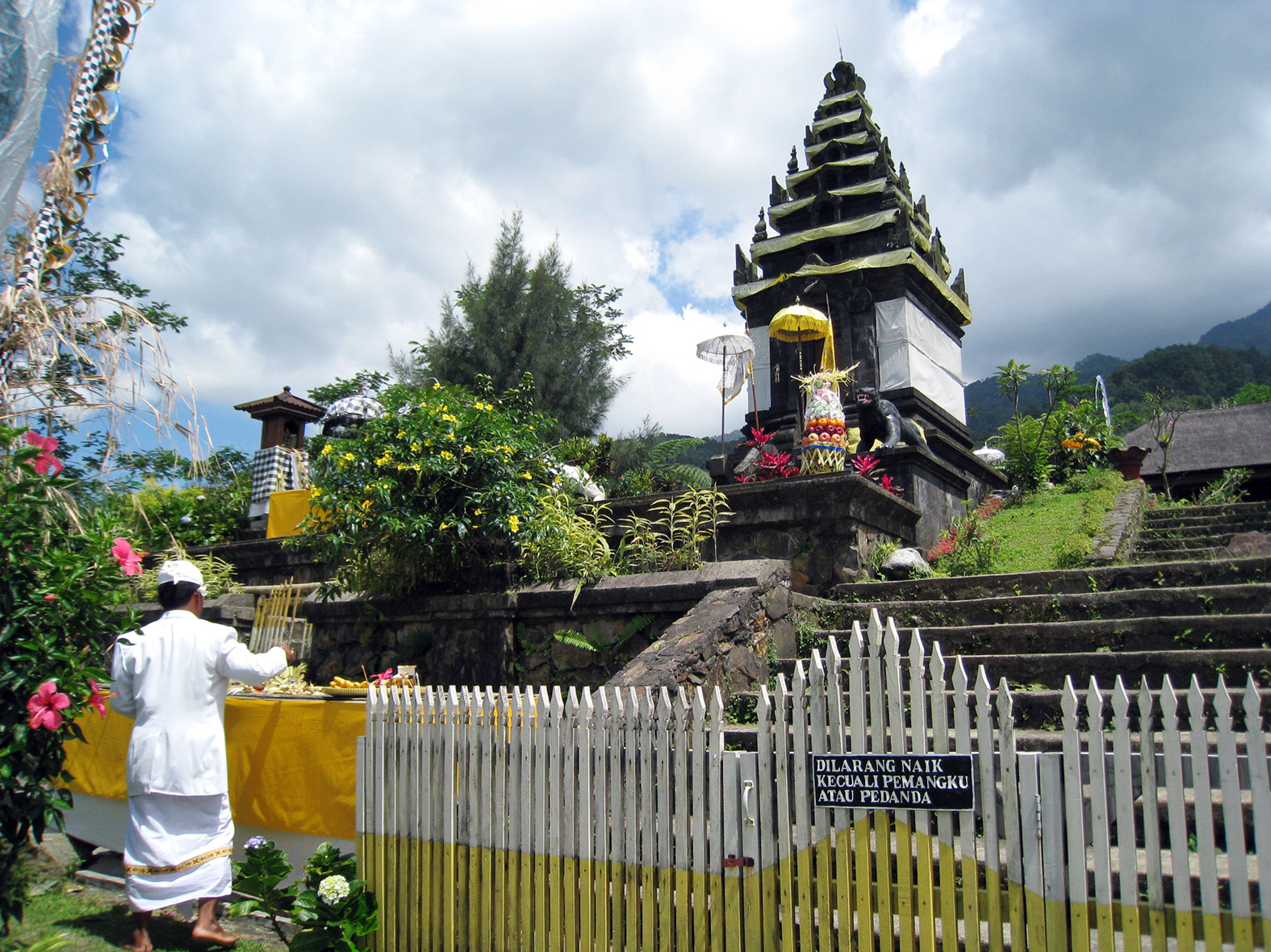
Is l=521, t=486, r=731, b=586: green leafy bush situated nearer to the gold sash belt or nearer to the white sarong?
the white sarong

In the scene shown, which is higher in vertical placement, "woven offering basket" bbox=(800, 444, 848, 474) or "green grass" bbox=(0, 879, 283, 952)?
"woven offering basket" bbox=(800, 444, 848, 474)

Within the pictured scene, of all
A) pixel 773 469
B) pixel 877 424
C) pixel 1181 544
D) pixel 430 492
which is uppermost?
pixel 877 424

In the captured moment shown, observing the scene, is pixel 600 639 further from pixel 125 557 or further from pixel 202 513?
pixel 202 513

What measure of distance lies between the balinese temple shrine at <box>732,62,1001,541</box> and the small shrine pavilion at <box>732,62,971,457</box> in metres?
0.02

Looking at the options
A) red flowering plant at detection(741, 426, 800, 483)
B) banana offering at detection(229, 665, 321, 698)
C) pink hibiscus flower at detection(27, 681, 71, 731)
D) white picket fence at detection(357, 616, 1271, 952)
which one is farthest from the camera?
red flowering plant at detection(741, 426, 800, 483)

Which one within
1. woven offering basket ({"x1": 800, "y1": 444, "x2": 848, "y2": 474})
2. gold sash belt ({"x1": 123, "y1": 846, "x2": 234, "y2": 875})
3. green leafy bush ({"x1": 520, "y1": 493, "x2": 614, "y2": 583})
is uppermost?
woven offering basket ({"x1": 800, "y1": 444, "x2": 848, "y2": 474})

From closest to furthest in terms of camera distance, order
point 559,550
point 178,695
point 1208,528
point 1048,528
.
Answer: point 178,695 → point 559,550 → point 1048,528 → point 1208,528

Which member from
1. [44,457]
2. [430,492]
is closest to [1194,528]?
[430,492]

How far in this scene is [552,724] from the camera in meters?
3.89

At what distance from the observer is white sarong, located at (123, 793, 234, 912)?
4312mm

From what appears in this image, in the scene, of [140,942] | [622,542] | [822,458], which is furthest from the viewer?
[822,458]

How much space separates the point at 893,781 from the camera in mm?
3098

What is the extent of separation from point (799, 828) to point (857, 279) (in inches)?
566

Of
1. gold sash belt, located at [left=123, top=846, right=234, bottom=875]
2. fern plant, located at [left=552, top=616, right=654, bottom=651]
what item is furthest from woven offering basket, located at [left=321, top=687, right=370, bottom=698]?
fern plant, located at [left=552, top=616, right=654, bottom=651]
